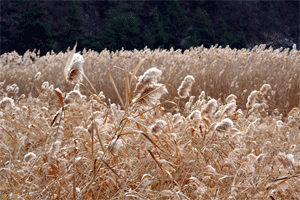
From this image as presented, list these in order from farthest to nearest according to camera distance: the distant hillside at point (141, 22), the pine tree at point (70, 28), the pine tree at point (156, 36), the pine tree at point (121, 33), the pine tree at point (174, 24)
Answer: the pine tree at point (174, 24) < the pine tree at point (156, 36) < the pine tree at point (121, 33) < the pine tree at point (70, 28) < the distant hillside at point (141, 22)

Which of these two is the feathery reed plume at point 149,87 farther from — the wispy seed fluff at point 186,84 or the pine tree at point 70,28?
the pine tree at point 70,28

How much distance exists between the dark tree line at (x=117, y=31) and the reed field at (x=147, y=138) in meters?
9.70

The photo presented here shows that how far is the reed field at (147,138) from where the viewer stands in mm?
1030

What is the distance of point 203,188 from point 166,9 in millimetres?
Result: 22078

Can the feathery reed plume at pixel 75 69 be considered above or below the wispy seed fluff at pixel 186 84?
above

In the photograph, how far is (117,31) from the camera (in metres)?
17.4

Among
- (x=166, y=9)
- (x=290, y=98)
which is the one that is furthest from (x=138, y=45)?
(x=290, y=98)

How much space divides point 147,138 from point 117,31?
17267 millimetres

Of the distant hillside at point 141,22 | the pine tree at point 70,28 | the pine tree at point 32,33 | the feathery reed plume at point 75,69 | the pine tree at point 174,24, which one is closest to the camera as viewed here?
the feathery reed plume at point 75,69

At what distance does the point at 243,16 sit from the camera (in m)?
24.5

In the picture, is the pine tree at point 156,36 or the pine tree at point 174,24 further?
the pine tree at point 174,24

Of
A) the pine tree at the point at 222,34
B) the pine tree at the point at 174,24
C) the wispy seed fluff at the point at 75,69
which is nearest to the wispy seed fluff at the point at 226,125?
the wispy seed fluff at the point at 75,69

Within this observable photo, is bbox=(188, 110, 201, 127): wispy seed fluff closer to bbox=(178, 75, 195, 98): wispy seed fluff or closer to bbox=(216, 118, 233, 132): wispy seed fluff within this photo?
bbox=(178, 75, 195, 98): wispy seed fluff

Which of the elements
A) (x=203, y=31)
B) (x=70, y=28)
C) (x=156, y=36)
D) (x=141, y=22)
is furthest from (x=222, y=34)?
(x=70, y=28)
